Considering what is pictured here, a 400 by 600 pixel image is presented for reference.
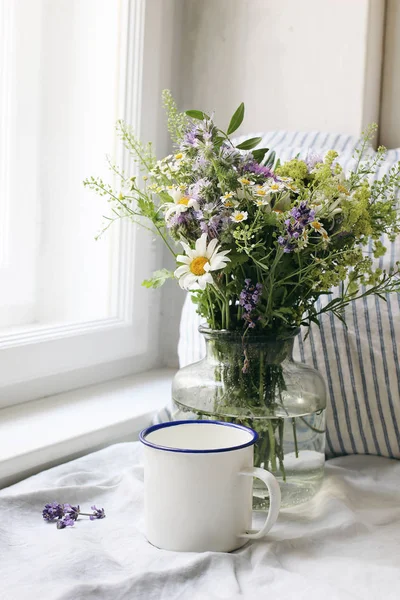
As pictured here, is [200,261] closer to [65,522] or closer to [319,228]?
[319,228]

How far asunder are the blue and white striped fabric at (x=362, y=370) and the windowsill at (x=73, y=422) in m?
0.31

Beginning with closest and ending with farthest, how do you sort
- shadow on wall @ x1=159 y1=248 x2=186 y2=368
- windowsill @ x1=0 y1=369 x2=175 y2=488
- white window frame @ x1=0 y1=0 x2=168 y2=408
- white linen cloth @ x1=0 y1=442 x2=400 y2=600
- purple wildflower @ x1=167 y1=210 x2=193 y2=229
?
white linen cloth @ x1=0 y1=442 x2=400 y2=600
purple wildflower @ x1=167 y1=210 x2=193 y2=229
windowsill @ x1=0 y1=369 x2=175 y2=488
white window frame @ x1=0 y1=0 x2=168 y2=408
shadow on wall @ x1=159 y1=248 x2=186 y2=368

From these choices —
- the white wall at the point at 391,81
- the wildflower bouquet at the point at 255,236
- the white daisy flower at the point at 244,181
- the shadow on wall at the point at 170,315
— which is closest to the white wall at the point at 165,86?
the shadow on wall at the point at 170,315

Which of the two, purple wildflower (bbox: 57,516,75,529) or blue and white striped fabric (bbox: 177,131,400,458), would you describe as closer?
purple wildflower (bbox: 57,516,75,529)

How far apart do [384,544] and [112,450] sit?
430mm

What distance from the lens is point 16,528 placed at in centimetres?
82

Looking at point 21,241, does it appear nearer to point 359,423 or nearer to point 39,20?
point 39,20

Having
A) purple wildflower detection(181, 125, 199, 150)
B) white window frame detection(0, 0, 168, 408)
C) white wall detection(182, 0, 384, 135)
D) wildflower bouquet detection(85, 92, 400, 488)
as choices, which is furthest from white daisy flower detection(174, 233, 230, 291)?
white wall detection(182, 0, 384, 135)

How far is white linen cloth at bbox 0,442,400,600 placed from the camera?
0.69 m

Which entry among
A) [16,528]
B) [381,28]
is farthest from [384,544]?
[381,28]

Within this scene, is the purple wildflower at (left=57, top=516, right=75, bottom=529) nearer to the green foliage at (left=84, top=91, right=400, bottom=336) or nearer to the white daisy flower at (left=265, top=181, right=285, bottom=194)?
the green foliage at (left=84, top=91, right=400, bottom=336)

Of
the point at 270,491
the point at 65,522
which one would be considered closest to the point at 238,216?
the point at 270,491

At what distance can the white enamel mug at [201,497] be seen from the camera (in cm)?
75

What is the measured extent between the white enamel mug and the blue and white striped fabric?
0.32 m
